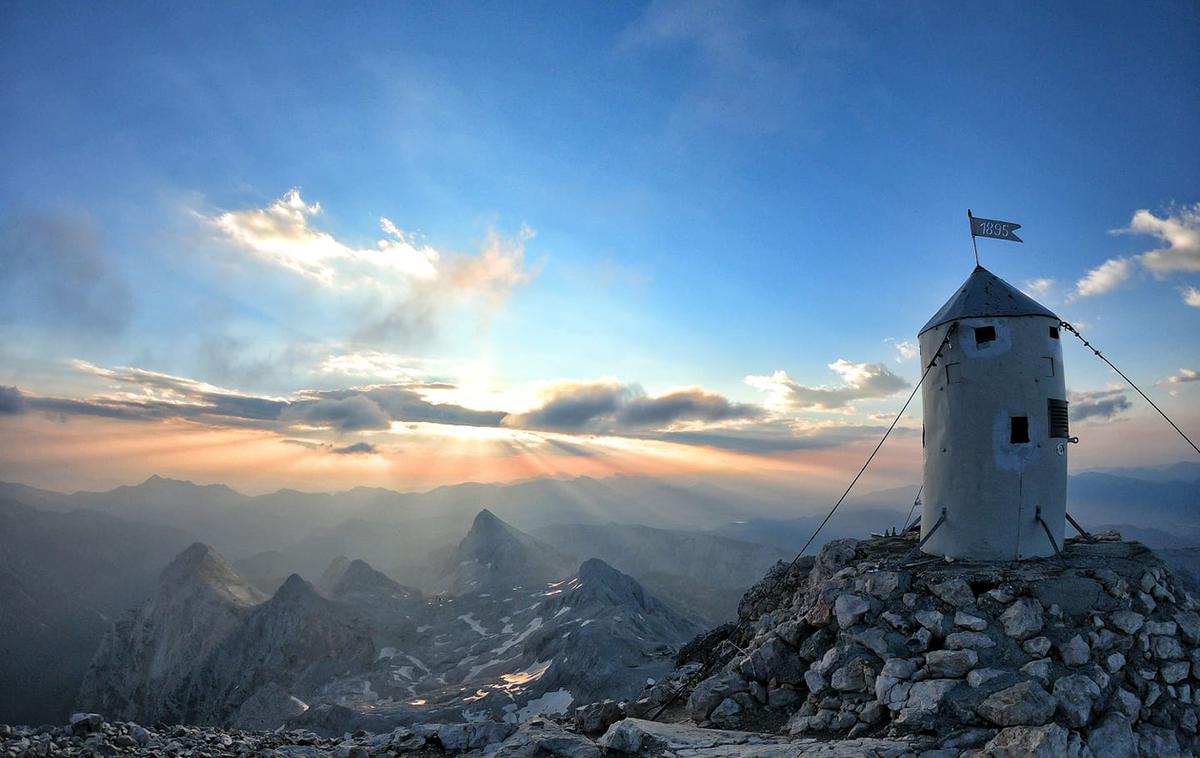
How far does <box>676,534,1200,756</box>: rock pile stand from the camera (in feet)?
37.0

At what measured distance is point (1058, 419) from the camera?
1644 centimetres

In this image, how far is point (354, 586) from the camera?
164125 mm

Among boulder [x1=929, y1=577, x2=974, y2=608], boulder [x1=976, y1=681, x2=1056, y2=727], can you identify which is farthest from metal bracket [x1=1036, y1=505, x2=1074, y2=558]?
boulder [x1=976, y1=681, x2=1056, y2=727]

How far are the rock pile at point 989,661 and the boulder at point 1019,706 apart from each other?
0.03 m

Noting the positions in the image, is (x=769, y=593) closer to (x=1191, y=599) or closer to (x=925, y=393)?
(x=925, y=393)

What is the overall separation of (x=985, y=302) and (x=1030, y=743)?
11864 millimetres

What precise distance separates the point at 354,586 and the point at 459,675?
7509 centimetres

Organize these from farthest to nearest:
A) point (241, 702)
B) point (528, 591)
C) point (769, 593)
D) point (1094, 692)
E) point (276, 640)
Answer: point (528, 591)
point (276, 640)
point (241, 702)
point (769, 593)
point (1094, 692)

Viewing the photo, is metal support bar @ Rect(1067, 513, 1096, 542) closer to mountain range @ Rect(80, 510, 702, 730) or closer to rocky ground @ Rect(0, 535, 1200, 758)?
rocky ground @ Rect(0, 535, 1200, 758)

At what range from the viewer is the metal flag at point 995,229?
60.4ft

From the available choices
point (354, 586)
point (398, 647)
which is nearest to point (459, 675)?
point (398, 647)

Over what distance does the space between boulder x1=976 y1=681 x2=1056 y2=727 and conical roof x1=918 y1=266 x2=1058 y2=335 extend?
1013 cm

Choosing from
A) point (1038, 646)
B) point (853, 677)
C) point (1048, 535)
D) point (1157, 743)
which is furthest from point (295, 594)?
point (1157, 743)

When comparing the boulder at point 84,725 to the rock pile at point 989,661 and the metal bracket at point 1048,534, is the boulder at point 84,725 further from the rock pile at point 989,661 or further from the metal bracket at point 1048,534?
the metal bracket at point 1048,534
